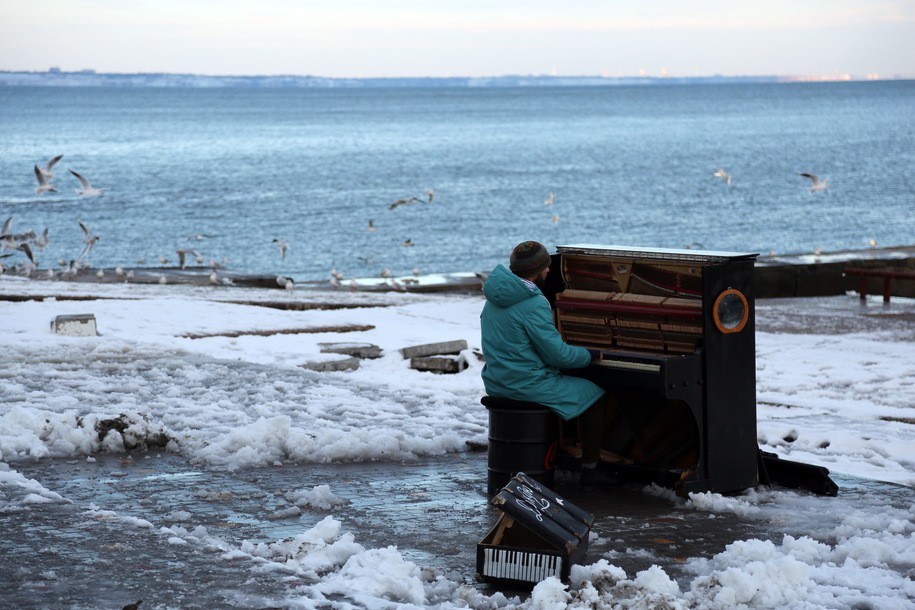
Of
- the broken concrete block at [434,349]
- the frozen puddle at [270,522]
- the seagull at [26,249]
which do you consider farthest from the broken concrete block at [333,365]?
the seagull at [26,249]

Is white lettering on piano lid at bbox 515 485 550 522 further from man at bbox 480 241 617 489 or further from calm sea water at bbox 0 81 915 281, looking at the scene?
calm sea water at bbox 0 81 915 281

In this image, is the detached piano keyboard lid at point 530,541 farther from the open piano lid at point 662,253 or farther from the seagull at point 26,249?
the seagull at point 26,249

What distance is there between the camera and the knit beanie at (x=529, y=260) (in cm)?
798

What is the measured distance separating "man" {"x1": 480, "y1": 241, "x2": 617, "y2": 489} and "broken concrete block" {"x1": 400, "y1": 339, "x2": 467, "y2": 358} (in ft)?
18.6

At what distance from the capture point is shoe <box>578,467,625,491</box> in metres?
8.61

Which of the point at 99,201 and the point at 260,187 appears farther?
the point at 260,187

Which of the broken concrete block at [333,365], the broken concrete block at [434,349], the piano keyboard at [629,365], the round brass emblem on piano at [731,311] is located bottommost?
the broken concrete block at [333,365]

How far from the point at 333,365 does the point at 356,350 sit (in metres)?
0.74

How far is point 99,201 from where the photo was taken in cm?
6606

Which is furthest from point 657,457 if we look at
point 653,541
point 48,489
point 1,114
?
point 1,114

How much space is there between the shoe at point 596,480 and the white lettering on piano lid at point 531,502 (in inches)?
65.3

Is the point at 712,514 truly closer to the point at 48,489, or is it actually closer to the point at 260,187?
the point at 48,489

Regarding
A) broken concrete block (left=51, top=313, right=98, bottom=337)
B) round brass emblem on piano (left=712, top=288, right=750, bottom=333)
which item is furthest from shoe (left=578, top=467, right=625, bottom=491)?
broken concrete block (left=51, top=313, right=98, bottom=337)

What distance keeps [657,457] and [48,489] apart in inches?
158
